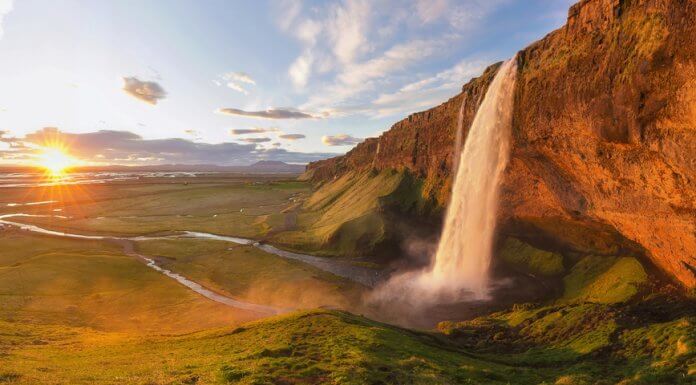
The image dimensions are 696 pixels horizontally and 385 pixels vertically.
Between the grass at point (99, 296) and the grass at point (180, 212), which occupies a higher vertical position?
the grass at point (180, 212)

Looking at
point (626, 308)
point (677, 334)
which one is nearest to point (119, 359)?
point (677, 334)

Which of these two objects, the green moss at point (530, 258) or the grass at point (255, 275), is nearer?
the grass at point (255, 275)

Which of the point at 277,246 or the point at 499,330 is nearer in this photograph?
the point at 499,330

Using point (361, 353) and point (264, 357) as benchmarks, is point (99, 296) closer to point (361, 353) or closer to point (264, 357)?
point (264, 357)

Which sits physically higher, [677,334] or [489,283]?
[677,334]

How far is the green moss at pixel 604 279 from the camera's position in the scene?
30.3m

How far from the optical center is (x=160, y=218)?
326 feet

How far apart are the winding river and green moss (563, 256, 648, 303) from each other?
21.7m

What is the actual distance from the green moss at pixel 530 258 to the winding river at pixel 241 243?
55.4ft

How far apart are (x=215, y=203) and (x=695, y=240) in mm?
127460

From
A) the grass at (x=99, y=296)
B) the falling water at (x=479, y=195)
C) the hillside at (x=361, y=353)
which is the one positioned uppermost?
the falling water at (x=479, y=195)

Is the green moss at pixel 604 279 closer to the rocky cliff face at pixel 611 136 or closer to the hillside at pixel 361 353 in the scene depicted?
the rocky cliff face at pixel 611 136

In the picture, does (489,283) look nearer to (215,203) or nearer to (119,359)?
(119,359)

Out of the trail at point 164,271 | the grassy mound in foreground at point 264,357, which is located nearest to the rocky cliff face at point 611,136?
the grassy mound in foreground at point 264,357
